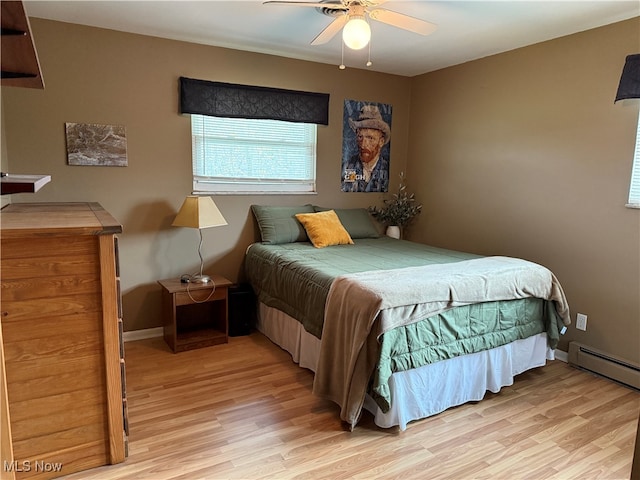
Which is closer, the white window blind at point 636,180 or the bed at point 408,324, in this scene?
the bed at point 408,324

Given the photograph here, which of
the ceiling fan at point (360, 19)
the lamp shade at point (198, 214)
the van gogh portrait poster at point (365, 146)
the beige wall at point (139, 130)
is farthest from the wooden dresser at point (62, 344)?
the van gogh portrait poster at point (365, 146)

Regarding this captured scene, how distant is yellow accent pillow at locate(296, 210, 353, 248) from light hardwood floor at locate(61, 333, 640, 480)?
1.17m

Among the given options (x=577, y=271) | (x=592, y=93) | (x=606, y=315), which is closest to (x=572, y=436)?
(x=606, y=315)

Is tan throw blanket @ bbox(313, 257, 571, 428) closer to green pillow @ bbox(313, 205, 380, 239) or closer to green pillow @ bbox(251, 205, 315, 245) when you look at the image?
green pillow @ bbox(251, 205, 315, 245)

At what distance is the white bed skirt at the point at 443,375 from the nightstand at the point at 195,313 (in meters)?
0.59

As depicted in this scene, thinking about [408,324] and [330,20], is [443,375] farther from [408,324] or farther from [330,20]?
[330,20]

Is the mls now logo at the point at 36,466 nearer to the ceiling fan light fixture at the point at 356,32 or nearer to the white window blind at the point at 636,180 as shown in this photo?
the ceiling fan light fixture at the point at 356,32

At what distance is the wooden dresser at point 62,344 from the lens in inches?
69.4

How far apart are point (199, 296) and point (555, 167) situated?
2.89 meters

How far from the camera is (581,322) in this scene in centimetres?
320

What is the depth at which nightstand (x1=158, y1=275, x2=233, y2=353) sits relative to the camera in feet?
10.8

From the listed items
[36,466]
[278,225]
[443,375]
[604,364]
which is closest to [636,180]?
[604,364]

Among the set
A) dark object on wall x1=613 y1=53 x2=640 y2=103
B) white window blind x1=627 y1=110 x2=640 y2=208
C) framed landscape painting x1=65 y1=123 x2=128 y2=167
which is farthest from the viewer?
framed landscape painting x1=65 y1=123 x2=128 y2=167

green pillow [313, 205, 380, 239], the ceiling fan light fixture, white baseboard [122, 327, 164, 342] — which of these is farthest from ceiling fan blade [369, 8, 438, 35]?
white baseboard [122, 327, 164, 342]
